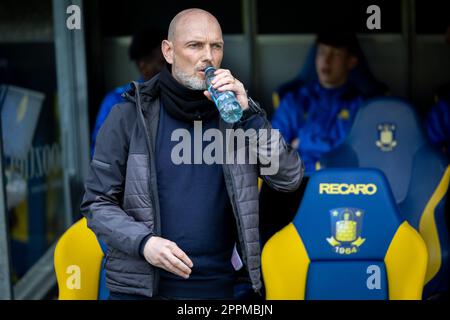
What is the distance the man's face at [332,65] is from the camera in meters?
4.54

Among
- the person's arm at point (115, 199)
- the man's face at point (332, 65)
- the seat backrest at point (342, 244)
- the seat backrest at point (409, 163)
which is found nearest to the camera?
the person's arm at point (115, 199)

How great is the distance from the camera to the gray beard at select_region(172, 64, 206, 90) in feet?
6.04

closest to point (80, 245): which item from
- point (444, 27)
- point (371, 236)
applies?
point (371, 236)

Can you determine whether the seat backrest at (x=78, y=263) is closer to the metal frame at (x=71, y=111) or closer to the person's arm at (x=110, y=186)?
the person's arm at (x=110, y=186)

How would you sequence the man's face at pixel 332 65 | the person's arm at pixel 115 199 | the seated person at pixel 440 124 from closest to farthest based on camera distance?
1. the person's arm at pixel 115 199
2. the seated person at pixel 440 124
3. the man's face at pixel 332 65

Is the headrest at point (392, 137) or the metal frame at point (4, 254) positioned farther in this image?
the headrest at point (392, 137)

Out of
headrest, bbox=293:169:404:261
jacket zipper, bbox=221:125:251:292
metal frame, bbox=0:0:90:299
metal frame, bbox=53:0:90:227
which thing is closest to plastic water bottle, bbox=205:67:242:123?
jacket zipper, bbox=221:125:251:292

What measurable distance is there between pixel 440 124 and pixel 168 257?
3.11 meters

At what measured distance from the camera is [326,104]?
4590 mm

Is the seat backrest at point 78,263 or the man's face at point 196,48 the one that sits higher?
the man's face at point 196,48

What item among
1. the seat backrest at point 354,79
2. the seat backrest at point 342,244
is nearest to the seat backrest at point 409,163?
the seat backrest at point 342,244

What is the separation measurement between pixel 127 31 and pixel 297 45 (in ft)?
3.97

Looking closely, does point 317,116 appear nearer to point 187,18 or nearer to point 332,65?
point 332,65
